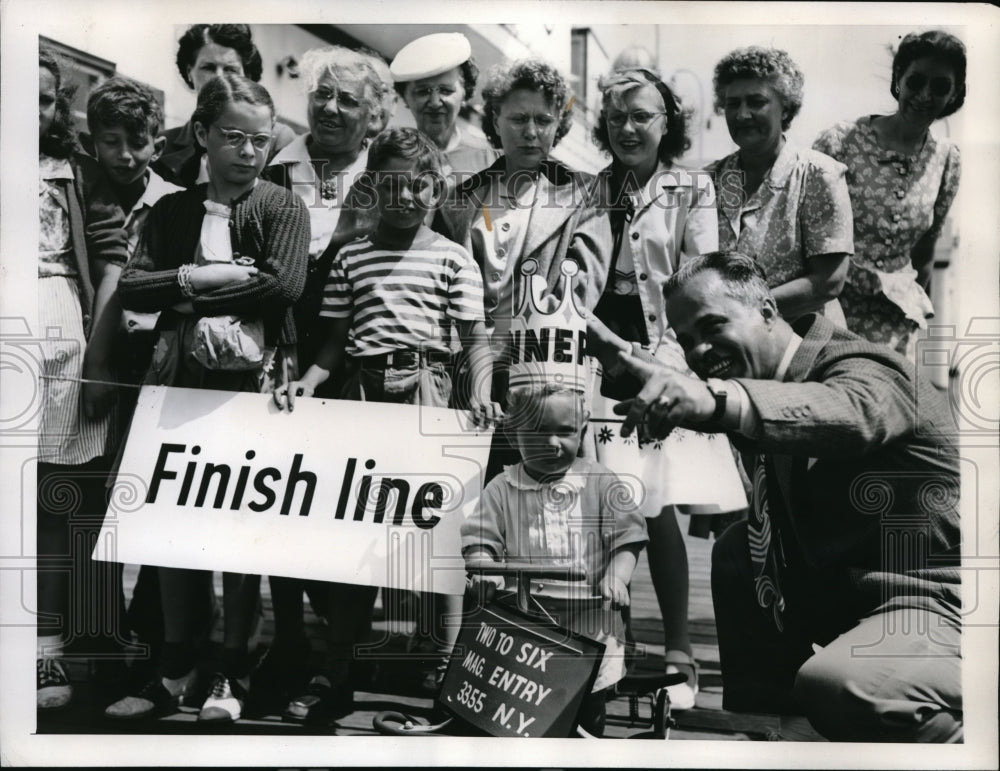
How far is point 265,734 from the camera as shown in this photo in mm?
4059

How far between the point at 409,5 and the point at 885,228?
1.99 m

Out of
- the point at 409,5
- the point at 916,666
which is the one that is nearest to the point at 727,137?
the point at 409,5

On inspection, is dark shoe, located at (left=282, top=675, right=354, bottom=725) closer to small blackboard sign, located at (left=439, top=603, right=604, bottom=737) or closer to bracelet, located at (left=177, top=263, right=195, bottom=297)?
small blackboard sign, located at (left=439, top=603, right=604, bottom=737)

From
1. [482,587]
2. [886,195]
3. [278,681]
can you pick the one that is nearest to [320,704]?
[278,681]

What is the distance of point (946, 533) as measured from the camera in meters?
3.97

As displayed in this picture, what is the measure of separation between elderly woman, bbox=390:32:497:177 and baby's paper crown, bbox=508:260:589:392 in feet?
1.55

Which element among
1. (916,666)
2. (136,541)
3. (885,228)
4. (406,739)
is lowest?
(406,739)

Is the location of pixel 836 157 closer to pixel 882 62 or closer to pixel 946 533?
pixel 882 62

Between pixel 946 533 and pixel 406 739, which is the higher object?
pixel 946 533

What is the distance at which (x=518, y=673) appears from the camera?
3.87 meters

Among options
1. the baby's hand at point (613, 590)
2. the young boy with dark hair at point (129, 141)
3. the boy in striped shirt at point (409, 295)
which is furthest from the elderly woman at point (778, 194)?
the young boy with dark hair at point (129, 141)

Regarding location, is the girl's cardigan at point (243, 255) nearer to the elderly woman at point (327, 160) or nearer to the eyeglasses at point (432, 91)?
the elderly woman at point (327, 160)

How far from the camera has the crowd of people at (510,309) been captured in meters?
3.93

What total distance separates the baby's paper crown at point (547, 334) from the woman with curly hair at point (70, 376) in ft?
5.16
